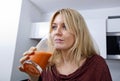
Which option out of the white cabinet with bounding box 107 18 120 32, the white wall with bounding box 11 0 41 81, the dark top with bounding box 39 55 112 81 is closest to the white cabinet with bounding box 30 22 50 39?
the white wall with bounding box 11 0 41 81

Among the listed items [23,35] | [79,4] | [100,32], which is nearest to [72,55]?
[100,32]

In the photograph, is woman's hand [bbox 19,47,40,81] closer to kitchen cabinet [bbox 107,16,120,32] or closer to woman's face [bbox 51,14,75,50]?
woman's face [bbox 51,14,75,50]

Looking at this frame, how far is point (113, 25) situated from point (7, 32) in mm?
1403

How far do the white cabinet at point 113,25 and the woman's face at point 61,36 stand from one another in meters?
1.31

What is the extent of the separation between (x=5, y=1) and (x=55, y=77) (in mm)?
1717

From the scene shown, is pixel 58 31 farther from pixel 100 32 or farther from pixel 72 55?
pixel 100 32

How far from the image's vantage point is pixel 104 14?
2244 mm

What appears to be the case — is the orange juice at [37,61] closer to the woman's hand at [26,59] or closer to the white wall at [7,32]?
the woman's hand at [26,59]

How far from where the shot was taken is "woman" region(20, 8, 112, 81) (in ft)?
2.10

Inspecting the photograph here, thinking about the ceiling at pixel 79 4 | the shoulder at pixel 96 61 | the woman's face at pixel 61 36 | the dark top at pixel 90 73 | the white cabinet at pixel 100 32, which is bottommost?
the dark top at pixel 90 73

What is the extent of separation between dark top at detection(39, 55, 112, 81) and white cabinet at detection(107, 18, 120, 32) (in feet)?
4.25

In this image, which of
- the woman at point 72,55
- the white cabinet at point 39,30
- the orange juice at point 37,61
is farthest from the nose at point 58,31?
the white cabinet at point 39,30

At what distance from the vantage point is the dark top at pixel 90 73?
63 cm

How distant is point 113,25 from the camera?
188 centimetres
